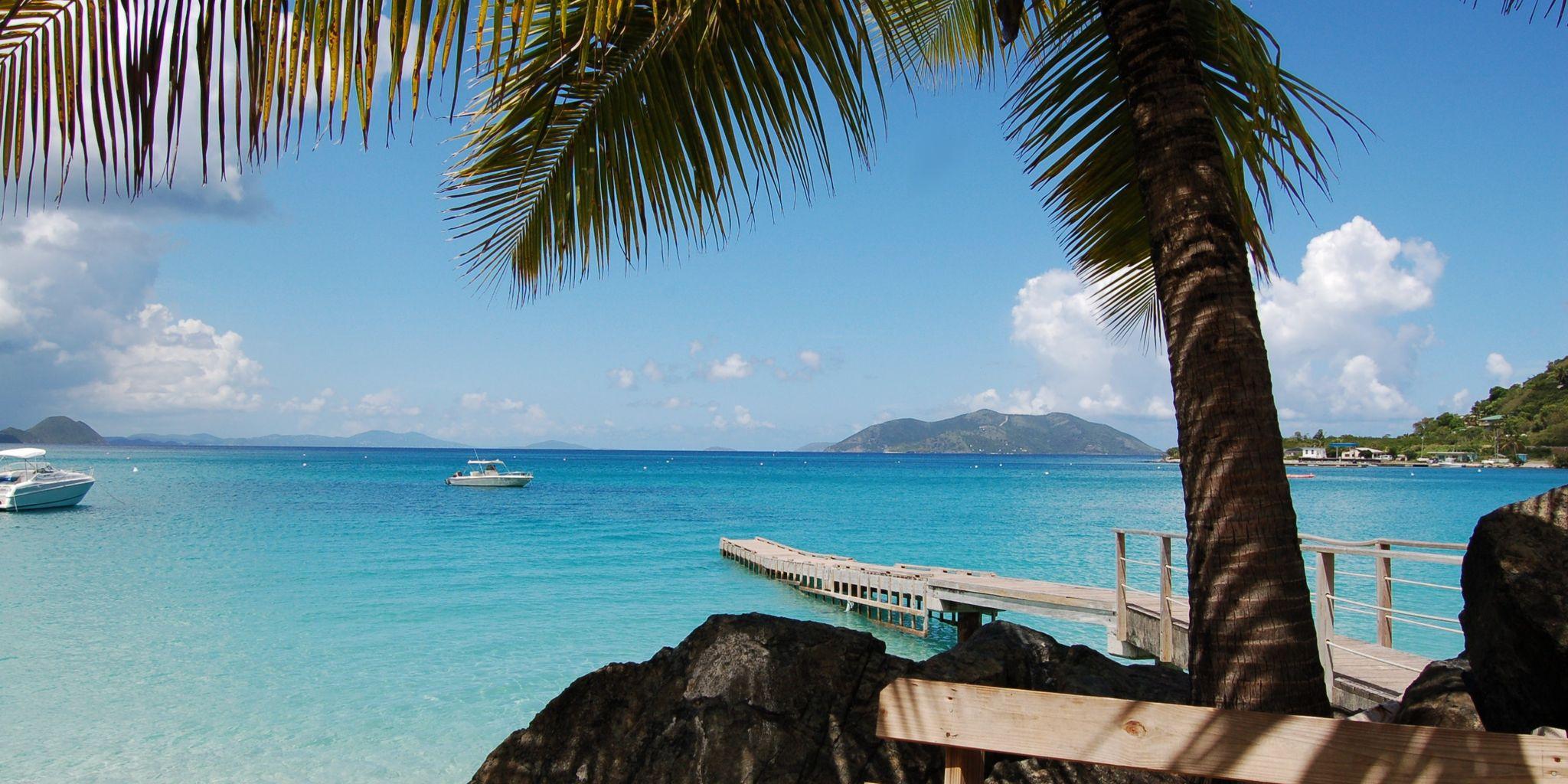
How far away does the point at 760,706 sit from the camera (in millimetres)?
3881

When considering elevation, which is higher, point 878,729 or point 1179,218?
point 1179,218

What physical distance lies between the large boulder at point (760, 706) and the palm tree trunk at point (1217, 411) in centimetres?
123

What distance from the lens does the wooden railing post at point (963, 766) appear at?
1825 mm

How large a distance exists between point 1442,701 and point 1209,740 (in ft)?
7.78

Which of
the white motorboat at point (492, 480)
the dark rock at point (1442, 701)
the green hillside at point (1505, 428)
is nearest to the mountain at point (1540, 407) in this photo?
the green hillside at point (1505, 428)

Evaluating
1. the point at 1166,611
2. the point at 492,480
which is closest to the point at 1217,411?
the point at 1166,611

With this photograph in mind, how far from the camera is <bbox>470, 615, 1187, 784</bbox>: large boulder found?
3736 millimetres

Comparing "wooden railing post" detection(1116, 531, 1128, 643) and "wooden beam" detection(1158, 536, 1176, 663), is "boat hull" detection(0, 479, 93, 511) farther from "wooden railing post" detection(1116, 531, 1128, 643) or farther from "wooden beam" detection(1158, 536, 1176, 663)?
"wooden beam" detection(1158, 536, 1176, 663)

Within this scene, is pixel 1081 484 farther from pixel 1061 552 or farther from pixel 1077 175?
pixel 1077 175

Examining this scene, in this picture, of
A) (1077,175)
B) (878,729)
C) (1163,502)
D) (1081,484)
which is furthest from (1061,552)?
(1081,484)

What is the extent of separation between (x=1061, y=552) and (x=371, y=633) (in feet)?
64.4

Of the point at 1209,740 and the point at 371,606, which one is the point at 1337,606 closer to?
the point at 1209,740

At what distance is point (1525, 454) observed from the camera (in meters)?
113

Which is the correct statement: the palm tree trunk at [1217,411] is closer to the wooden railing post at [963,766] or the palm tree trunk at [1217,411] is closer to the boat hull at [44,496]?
the wooden railing post at [963,766]
